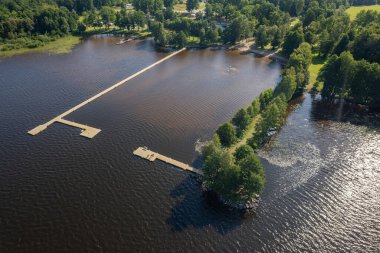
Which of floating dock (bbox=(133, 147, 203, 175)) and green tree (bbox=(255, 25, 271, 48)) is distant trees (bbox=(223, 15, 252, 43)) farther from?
floating dock (bbox=(133, 147, 203, 175))

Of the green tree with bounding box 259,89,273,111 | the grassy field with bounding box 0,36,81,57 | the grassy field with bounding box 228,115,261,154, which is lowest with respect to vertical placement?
the grassy field with bounding box 228,115,261,154

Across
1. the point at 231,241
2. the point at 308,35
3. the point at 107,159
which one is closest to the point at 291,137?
the point at 231,241

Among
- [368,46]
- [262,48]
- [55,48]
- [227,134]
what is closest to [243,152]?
[227,134]

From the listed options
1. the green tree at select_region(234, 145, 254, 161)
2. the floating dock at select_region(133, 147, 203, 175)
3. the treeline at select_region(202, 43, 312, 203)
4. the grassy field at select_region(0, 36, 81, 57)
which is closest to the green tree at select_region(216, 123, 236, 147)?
the treeline at select_region(202, 43, 312, 203)

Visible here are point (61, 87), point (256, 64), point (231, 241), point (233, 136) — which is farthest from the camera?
point (256, 64)

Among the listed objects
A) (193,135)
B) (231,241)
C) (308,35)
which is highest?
(308,35)

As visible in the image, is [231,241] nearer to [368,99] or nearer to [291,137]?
[291,137]

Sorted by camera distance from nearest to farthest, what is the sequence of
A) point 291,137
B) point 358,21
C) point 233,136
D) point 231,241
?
point 231,241 < point 233,136 < point 291,137 < point 358,21

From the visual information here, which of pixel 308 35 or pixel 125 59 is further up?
pixel 308 35
